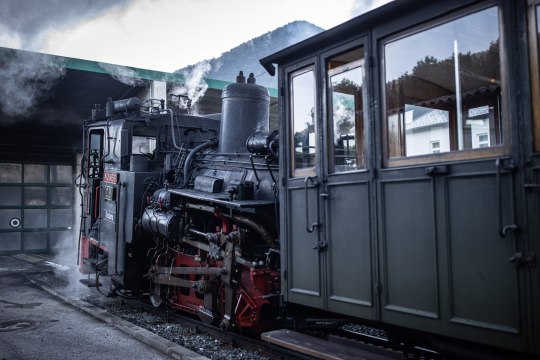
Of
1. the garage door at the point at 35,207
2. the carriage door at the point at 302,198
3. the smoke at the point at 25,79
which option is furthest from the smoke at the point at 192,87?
the carriage door at the point at 302,198

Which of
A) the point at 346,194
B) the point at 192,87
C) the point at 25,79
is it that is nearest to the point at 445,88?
the point at 346,194

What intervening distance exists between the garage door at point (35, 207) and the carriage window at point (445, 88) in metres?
13.9

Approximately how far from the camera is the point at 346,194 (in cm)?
378

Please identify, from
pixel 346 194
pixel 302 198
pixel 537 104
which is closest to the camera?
pixel 537 104

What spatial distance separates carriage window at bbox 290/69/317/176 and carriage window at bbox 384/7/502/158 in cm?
82

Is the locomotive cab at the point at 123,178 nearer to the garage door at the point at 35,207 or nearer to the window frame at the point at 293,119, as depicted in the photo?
the window frame at the point at 293,119

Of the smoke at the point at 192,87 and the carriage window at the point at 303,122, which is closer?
the carriage window at the point at 303,122

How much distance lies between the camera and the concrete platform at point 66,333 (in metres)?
5.20

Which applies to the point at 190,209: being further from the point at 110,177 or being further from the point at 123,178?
the point at 110,177

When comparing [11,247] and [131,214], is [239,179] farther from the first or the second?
[11,247]

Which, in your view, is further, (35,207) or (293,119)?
(35,207)

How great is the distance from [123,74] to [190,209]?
7.22m

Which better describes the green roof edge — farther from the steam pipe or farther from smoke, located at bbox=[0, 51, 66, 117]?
the steam pipe

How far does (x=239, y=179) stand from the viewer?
610cm
